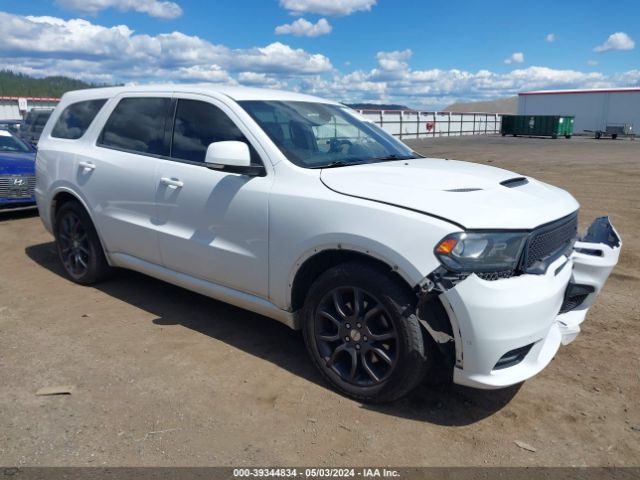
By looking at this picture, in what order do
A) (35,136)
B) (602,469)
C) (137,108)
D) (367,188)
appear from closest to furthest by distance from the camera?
(602,469) < (367,188) < (137,108) < (35,136)

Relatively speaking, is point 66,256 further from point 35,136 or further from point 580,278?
point 35,136

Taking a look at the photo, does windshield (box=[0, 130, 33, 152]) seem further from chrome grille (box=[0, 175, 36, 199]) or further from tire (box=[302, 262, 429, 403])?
tire (box=[302, 262, 429, 403])

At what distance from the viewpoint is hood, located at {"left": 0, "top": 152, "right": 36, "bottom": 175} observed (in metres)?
8.81

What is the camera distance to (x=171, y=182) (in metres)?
4.11

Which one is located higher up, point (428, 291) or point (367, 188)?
point (367, 188)

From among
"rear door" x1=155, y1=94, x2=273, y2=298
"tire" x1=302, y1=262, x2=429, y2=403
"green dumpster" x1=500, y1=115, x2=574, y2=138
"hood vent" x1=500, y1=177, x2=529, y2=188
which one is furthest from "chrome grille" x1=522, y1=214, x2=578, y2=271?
"green dumpster" x1=500, y1=115, x2=574, y2=138

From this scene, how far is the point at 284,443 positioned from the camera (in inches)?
114

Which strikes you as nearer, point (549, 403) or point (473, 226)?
point (473, 226)

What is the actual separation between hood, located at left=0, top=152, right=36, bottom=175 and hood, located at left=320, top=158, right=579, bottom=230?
7228mm

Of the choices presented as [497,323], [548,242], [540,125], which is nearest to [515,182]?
[548,242]

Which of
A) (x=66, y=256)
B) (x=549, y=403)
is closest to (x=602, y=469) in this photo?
(x=549, y=403)

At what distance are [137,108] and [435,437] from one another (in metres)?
3.55

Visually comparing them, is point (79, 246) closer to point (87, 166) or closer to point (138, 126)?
point (87, 166)

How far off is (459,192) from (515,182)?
0.71 metres
